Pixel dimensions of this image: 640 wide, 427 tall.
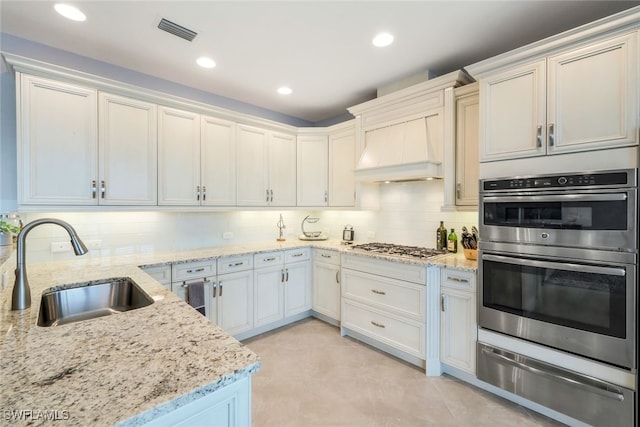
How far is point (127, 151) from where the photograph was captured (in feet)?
8.38

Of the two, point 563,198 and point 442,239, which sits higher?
point 563,198

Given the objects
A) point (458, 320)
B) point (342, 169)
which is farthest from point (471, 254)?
point (342, 169)

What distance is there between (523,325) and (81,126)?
3.68 metres

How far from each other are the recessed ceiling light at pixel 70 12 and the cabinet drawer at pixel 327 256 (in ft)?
9.52

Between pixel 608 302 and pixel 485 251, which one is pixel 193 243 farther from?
pixel 608 302

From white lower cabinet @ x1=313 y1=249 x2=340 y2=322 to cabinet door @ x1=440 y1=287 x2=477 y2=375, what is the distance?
4.00ft

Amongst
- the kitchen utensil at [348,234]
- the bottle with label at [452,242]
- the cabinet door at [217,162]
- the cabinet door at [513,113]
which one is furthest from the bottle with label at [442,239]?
the cabinet door at [217,162]

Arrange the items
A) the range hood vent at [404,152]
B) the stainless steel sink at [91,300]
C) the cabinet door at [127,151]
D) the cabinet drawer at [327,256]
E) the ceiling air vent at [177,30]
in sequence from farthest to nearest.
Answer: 1. the cabinet drawer at [327,256]
2. the range hood vent at [404,152]
3. the cabinet door at [127,151]
4. the ceiling air vent at [177,30]
5. the stainless steel sink at [91,300]

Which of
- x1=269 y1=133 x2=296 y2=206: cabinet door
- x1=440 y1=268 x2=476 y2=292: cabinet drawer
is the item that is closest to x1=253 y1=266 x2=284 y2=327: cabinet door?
x1=269 y1=133 x2=296 y2=206: cabinet door

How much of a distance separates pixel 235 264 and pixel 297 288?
88 centimetres

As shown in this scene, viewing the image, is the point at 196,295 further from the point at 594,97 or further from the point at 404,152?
the point at 594,97

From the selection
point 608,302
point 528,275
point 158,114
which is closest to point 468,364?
point 528,275

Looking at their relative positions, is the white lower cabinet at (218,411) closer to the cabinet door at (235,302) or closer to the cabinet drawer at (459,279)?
the cabinet drawer at (459,279)

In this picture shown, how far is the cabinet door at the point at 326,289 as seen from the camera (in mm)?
3283
